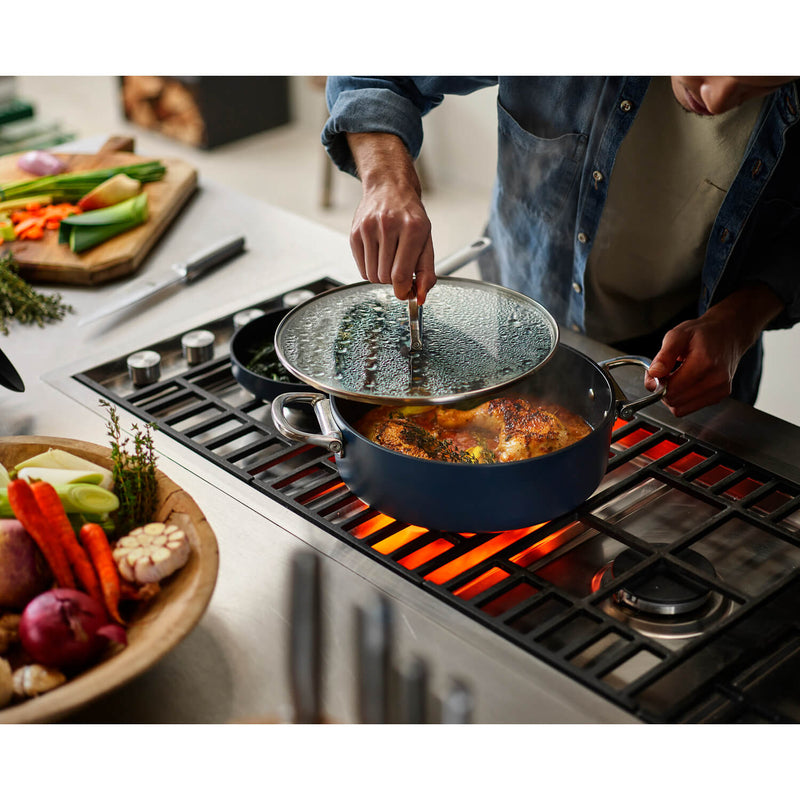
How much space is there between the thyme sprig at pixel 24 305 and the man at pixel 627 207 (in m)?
0.64

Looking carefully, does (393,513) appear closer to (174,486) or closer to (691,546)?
(174,486)

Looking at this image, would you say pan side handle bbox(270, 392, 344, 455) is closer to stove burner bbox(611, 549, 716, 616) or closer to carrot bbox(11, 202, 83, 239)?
stove burner bbox(611, 549, 716, 616)

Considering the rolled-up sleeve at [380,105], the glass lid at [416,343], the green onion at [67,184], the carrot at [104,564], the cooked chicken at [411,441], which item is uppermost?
the rolled-up sleeve at [380,105]

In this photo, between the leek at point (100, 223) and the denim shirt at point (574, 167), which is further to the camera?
the leek at point (100, 223)

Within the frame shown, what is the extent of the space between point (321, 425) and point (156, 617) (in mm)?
351

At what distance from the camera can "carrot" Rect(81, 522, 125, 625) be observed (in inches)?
42.4

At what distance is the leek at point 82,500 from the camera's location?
116 centimetres

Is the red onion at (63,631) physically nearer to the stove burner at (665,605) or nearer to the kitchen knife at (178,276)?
the stove burner at (665,605)

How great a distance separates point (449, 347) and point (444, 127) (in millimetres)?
4011

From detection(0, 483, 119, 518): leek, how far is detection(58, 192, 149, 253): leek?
3.17ft

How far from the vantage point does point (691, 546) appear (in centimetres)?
128

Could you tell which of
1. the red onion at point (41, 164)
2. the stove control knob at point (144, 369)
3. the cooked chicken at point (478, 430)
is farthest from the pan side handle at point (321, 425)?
the red onion at point (41, 164)

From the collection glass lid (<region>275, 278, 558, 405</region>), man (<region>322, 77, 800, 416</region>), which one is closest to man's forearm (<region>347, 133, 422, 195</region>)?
man (<region>322, 77, 800, 416</region>)

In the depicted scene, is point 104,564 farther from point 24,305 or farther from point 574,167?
point 574,167
